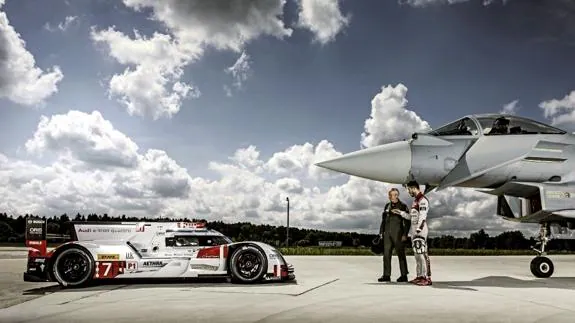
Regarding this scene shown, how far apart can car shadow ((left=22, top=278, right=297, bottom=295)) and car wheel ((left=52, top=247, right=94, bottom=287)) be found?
15cm

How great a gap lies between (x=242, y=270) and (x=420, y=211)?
336 centimetres

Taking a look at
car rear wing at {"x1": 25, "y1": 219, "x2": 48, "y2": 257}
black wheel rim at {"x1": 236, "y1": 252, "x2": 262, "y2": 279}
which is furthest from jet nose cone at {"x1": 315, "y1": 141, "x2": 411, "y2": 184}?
car rear wing at {"x1": 25, "y1": 219, "x2": 48, "y2": 257}

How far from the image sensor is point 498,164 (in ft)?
35.7

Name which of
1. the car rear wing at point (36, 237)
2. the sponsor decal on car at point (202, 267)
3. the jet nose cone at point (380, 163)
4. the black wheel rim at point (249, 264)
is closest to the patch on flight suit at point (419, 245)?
the jet nose cone at point (380, 163)

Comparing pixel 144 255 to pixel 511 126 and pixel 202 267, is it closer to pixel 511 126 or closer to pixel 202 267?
pixel 202 267

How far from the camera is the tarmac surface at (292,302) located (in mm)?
5777

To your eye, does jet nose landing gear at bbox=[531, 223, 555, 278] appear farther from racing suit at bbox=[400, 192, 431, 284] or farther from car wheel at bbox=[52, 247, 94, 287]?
car wheel at bbox=[52, 247, 94, 287]

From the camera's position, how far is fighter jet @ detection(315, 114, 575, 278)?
1034 cm

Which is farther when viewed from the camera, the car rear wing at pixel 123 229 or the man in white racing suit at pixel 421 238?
the man in white racing suit at pixel 421 238

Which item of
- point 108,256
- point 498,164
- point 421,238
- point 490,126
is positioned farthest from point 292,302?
point 490,126

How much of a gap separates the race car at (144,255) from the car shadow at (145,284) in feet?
0.52

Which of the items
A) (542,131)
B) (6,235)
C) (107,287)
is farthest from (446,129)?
(6,235)

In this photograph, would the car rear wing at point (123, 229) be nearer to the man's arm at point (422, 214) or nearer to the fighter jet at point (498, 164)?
the fighter jet at point (498, 164)

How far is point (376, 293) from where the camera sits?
7.95 metres
